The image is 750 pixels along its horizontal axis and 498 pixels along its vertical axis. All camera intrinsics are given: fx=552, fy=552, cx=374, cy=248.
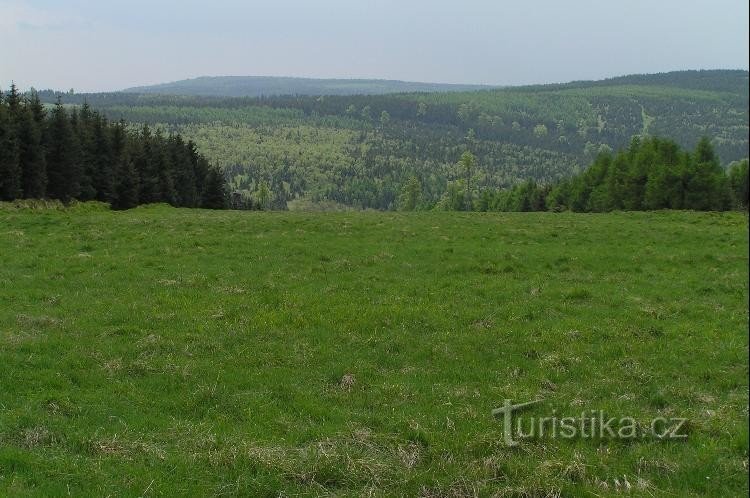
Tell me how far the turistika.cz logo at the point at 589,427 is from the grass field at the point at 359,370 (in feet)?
0.57

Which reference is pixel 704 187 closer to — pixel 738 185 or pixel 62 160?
pixel 738 185

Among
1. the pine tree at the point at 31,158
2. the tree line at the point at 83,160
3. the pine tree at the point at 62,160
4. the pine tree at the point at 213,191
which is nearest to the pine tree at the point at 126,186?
the tree line at the point at 83,160

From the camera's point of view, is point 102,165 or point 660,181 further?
point 660,181

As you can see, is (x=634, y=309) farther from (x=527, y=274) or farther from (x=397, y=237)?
(x=397, y=237)

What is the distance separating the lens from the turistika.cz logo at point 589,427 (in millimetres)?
9797

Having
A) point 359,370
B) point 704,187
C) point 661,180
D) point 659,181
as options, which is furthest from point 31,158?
point 704,187

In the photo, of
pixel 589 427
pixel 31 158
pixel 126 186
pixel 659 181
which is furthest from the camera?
pixel 659 181

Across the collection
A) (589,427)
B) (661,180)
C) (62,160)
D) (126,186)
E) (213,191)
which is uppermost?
(62,160)

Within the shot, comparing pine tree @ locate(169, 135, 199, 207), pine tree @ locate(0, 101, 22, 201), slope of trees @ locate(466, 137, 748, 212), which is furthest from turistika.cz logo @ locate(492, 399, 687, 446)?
pine tree @ locate(169, 135, 199, 207)

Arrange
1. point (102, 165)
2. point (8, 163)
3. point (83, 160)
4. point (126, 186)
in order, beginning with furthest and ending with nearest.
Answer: point (126, 186), point (102, 165), point (83, 160), point (8, 163)

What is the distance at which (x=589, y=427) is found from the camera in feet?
33.2

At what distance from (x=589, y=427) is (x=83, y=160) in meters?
71.0

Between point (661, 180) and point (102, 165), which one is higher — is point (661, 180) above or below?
below

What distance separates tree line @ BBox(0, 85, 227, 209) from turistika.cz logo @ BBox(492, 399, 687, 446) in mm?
63188
